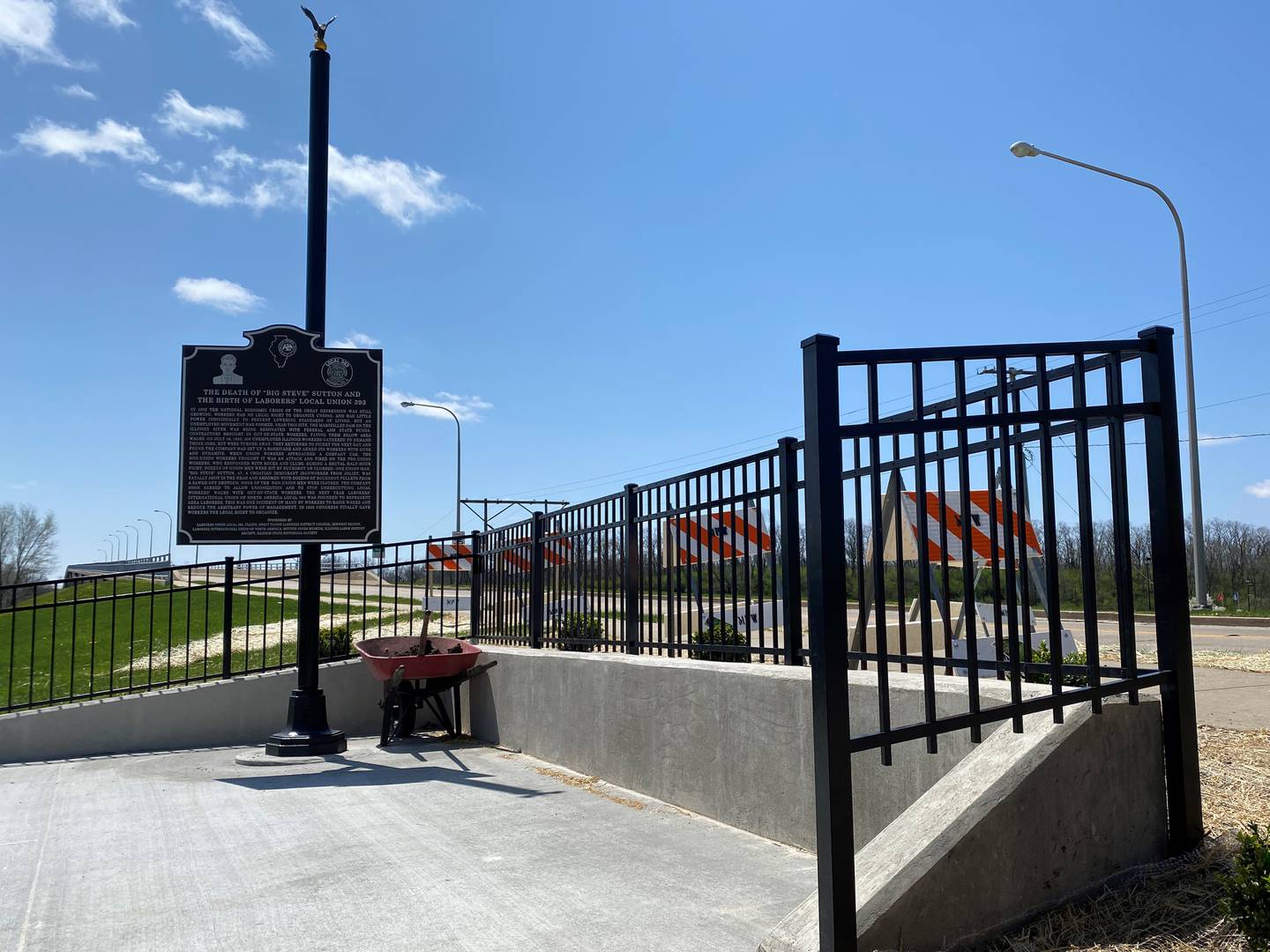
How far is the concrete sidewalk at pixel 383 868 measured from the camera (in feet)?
13.4

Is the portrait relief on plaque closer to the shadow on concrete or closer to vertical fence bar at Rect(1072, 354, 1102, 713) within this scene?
the shadow on concrete

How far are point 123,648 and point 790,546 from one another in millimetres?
18268

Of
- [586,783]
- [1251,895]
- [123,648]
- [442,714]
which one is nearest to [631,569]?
[586,783]

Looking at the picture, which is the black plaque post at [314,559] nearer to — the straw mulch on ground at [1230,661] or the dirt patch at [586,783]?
the dirt patch at [586,783]

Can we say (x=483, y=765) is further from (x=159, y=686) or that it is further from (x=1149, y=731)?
(x=1149, y=731)

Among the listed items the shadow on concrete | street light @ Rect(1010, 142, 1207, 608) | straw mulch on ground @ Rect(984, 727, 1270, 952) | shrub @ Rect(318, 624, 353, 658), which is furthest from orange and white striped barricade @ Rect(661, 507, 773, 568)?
street light @ Rect(1010, 142, 1207, 608)

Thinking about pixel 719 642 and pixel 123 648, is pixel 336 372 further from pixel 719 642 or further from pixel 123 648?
pixel 123 648

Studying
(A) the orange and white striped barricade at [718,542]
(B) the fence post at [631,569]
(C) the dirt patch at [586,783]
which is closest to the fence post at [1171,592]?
(A) the orange and white striped barricade at [718,542]

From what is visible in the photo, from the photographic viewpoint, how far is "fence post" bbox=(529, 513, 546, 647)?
32.3 ft

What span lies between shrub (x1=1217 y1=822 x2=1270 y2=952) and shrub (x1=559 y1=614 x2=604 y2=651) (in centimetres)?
595

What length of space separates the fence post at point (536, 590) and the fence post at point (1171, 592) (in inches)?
263

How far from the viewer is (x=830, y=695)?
9.87 ft

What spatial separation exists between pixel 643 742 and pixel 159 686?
611 cm

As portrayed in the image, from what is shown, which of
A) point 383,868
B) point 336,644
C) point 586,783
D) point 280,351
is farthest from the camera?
point 336,644
